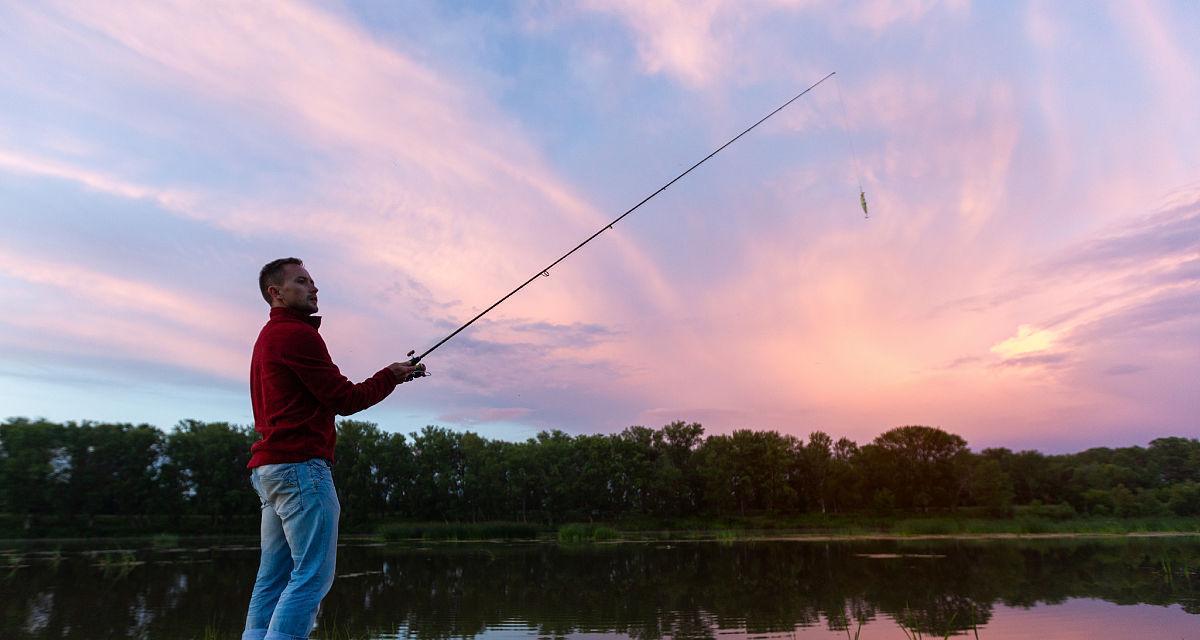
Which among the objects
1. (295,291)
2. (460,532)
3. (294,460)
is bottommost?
(460,532)

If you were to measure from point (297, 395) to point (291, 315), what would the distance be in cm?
45

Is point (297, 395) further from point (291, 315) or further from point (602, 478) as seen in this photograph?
point (602, 478)

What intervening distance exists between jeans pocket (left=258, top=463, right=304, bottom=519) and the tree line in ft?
166

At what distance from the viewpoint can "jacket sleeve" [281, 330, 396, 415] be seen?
10.5ft

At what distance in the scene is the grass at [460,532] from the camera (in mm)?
40656

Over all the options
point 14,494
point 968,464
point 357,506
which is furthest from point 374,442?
point 968,464

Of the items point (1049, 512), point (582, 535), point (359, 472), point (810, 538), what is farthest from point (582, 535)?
point (1049, 512)

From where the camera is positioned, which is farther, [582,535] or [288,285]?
[582,535]

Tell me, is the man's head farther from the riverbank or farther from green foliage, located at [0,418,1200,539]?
green foliage, located at [0,418,1200,539]

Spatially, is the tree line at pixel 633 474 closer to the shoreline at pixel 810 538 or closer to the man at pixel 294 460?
the shoreline at pixel 810 538

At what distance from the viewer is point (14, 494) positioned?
42750 millimetres

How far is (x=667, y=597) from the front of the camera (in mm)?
14859

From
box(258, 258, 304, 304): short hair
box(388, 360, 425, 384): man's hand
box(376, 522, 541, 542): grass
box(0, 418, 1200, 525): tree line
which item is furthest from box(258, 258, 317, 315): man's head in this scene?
box(0, 418, 1200, 525): tree line

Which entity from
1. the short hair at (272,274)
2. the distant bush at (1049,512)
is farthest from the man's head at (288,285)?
the distant bush at (1049,512)
